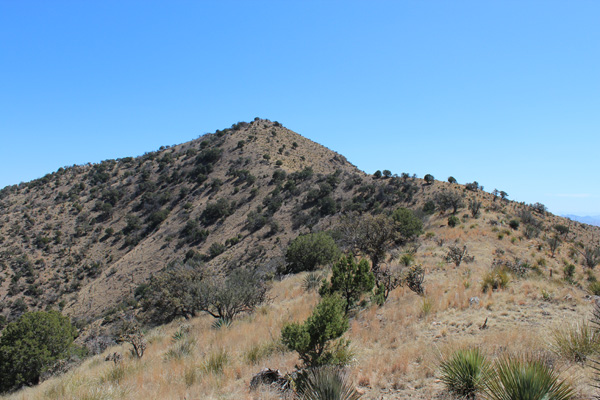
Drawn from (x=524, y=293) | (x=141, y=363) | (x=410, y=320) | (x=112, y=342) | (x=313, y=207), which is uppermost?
(x=313, y=207)

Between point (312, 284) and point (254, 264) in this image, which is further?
point (254, 264)

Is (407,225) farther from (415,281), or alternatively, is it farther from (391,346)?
(391,346)

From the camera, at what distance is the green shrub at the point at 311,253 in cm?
2534

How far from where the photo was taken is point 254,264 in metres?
36.7

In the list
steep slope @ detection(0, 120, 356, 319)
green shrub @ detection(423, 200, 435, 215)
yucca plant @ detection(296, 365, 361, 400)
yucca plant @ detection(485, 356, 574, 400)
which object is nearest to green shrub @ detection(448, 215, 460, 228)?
green shrub @ detection(423, 200, 435, 215)

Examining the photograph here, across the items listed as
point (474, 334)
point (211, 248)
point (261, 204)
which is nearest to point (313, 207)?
point (261, 204)

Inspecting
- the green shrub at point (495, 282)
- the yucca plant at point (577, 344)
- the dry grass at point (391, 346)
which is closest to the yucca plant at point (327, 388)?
the dry grass at point (391, 346)

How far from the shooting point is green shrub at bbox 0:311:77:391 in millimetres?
15805

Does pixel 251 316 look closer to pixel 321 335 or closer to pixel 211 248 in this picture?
pixel 321 335

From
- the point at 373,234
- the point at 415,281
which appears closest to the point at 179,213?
the point at 373,234

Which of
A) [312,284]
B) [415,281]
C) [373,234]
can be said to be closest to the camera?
[415,281]

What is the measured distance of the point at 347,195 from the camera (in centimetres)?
4669

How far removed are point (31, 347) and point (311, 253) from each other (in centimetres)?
1804

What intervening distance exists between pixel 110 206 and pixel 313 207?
40.3 meters
